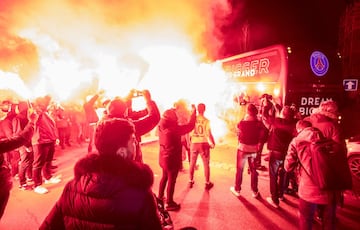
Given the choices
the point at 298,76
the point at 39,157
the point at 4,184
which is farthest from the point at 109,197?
the point at 298,76

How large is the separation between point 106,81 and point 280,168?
13.8 ft

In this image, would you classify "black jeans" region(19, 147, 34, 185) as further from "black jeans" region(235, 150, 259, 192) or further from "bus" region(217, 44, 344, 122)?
"bus" region(217, 44, 344, 122)

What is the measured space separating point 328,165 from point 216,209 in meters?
2.49

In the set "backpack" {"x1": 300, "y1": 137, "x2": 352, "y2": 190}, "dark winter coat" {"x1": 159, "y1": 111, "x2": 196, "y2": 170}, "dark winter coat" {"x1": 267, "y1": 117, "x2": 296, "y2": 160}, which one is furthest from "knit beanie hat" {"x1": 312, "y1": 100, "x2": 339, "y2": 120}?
"dark winter coat" {"x1": 159, "y1": 111, "x2": 196, "y2": 170}

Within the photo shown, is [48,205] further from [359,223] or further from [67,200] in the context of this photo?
[359,223]

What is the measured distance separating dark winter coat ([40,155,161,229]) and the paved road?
3.04 meters

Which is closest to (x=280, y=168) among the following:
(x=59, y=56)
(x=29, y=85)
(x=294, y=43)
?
(x=294, y=43)

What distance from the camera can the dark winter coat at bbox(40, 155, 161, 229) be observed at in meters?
1.62

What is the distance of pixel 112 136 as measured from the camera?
5.91ft

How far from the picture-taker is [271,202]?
208 inches

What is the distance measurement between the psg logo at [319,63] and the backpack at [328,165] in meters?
7.44

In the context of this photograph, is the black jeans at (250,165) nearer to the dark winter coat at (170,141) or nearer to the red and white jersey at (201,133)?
the red and white jersey at (201,133)

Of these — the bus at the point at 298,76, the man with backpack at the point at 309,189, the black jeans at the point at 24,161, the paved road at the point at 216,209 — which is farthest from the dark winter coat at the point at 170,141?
the bus at the point at 298,76

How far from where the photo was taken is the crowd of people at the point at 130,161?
164 cm
